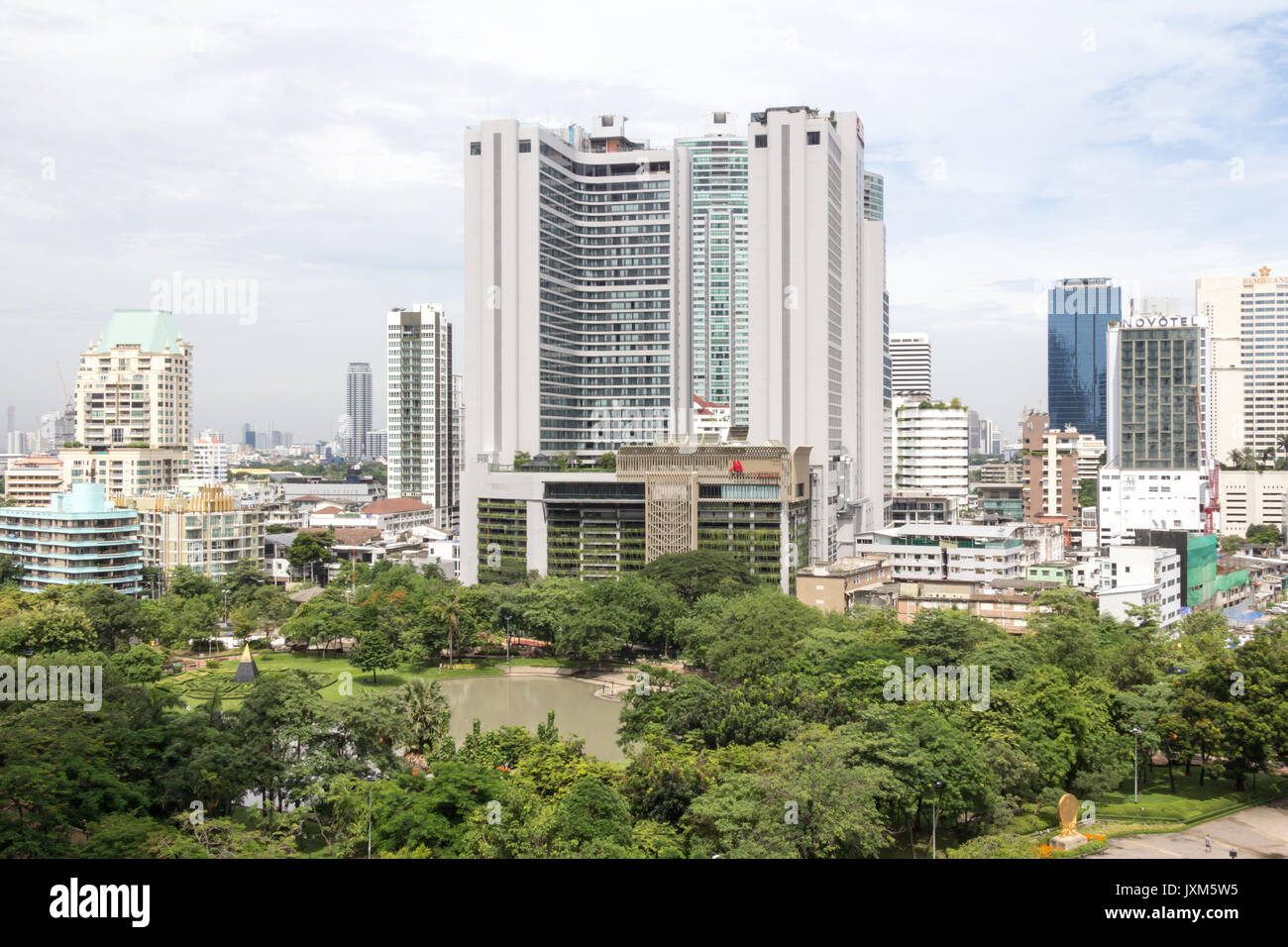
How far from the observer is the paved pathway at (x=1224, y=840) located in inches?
480

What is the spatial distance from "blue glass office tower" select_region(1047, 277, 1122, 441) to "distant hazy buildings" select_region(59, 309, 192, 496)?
2945 inches

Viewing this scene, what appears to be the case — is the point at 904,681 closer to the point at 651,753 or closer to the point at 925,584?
the point at 651,753

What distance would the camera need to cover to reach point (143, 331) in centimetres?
5494

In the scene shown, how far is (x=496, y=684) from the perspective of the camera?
2591 cm

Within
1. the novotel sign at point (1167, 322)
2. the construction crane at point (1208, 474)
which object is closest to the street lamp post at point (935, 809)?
the construction crane at point (1208, 474)

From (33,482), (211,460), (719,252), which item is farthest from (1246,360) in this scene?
(211,460)

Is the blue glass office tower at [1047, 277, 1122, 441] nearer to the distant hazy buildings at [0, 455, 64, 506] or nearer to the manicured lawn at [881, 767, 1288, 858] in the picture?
the distant hazy buildings at [0, 455, 64, 506]

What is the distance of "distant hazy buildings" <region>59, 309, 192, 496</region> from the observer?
5378 centimetres

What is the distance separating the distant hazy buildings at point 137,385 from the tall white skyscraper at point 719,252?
89.9ft

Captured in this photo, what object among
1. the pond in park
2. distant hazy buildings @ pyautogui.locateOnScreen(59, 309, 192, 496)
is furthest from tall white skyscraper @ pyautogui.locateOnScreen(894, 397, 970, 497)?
distant hazy buildings @ pyautogui.locateOnScreen(59, 309, 192, 496)

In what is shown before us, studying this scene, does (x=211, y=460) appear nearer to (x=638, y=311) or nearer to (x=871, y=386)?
(x=638, y=311)

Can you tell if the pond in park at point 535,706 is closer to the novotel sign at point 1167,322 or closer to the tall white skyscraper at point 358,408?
the novotel sign at point 1167,322
